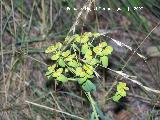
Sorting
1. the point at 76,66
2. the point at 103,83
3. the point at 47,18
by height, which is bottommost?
the point at 103,83

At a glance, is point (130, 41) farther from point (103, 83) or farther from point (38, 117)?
point (38, 117)

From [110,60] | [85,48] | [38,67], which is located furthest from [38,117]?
[85,48]

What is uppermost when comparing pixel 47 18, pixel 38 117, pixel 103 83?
pixel 47 18

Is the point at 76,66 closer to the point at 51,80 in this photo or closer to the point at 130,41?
the point at 51,80

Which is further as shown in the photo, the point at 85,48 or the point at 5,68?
the point at 5,68

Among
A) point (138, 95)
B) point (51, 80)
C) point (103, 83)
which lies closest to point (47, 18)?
point (51, 80)

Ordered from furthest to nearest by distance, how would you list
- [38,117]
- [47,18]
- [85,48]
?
1. [47,18]
2. [38,117]
3. [85,48]

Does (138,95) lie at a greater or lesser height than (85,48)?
lesser

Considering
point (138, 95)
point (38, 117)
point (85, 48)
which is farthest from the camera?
point (138, 95)

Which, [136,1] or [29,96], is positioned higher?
[136,1]
